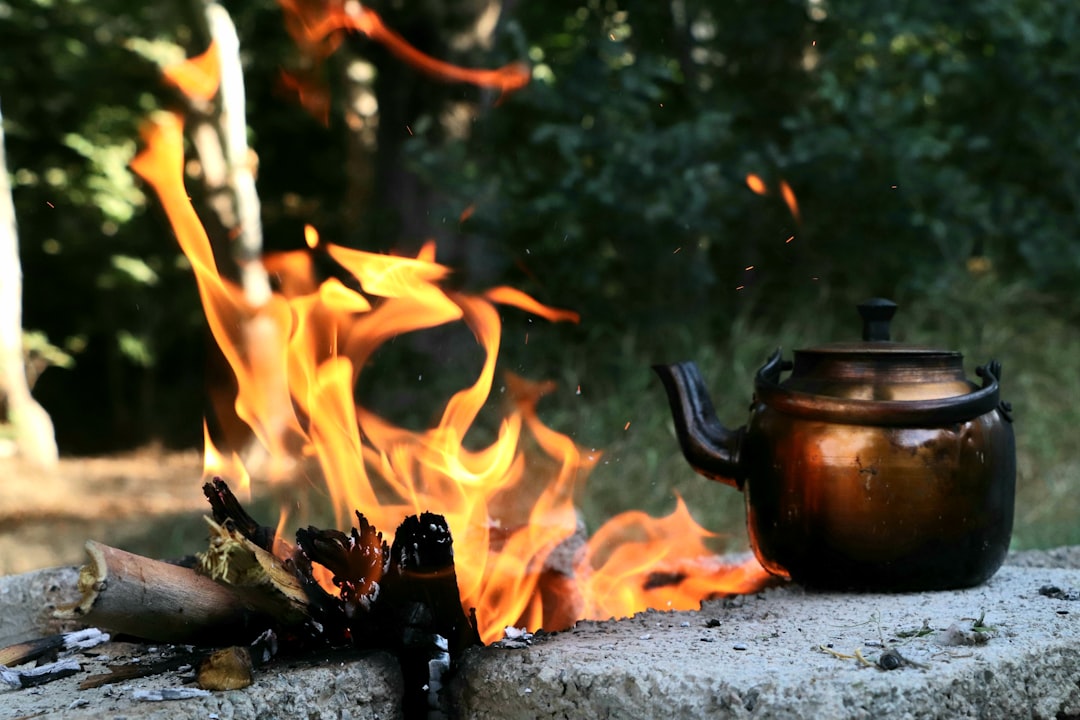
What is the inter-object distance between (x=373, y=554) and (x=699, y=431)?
1.09 metres

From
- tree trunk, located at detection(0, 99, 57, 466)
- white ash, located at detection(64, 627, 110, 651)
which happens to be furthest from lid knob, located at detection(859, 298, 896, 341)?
tree trunk, located at detection(0, 99, 57, 466)

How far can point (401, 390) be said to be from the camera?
7.08m

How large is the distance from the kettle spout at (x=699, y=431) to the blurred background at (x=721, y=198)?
2499mm

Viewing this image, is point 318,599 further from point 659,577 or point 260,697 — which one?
point 659,577

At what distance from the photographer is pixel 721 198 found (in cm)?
640

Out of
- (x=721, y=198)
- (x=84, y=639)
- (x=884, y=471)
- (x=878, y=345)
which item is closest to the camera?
(x=84, y=639)

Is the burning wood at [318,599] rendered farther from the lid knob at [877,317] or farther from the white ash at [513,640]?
the lid knob at [877,317]

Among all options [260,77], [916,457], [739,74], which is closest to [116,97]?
[260,77]

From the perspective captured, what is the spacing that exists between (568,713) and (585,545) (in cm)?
126

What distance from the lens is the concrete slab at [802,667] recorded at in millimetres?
1940

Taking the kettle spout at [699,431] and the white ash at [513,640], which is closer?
the white ash at [513,640]

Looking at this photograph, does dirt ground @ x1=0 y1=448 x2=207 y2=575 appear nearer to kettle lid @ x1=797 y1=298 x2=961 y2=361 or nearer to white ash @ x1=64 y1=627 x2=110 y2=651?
white ash @ x1=64 y1=627 x2=110 y2=651

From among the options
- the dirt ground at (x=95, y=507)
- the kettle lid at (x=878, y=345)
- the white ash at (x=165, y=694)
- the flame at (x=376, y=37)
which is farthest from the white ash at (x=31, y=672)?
the flame at (x=376, y=37)

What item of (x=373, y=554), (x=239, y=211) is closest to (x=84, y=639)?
(x=373, y=554)
